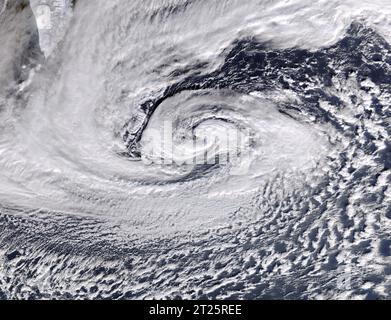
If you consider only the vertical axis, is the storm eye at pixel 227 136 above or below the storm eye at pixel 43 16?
below

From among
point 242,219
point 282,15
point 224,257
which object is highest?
point 282,15

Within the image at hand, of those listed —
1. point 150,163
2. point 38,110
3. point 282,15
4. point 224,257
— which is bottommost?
point 224,257

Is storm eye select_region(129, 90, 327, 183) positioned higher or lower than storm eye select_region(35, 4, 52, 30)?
lower

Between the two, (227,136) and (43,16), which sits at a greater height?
(43,16)

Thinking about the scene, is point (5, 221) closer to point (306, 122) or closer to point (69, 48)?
point (69, 48)

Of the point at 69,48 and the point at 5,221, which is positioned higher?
Answer: the point at 69,48
